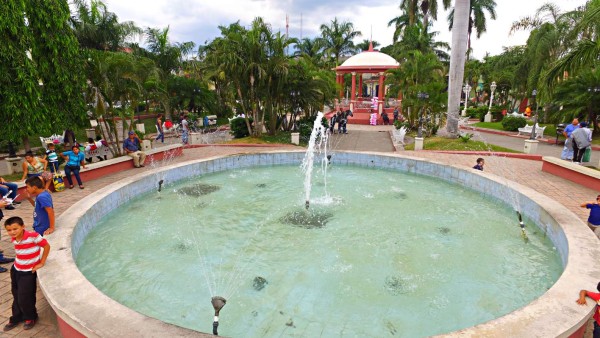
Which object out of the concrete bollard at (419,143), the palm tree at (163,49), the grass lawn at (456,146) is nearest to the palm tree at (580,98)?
the grass lawn at (456,146)

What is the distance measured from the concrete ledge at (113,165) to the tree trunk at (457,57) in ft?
41.7

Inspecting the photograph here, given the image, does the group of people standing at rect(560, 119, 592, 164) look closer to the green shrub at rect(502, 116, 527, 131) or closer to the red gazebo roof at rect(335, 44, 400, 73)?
the green shrub at rect(502, 116, 527, 131)

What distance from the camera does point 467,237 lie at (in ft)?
23.6

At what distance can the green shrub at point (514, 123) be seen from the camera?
2247 cm

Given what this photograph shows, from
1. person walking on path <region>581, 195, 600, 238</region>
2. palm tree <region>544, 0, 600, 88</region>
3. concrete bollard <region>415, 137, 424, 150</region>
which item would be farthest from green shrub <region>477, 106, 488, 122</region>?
person walking on path <region>581, 195, 600, 238</region>

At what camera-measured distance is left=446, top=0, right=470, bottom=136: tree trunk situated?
1578 centimetres

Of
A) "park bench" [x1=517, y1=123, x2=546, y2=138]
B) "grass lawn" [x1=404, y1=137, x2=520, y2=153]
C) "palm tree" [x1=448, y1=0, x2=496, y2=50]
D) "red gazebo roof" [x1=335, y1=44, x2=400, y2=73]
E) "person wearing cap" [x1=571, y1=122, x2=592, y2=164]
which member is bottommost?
"grass lawn" [x1=404, y1=137, x2=520, y2=153]

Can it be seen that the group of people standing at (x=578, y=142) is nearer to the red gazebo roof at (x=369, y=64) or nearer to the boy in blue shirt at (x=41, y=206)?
the boy in blue shirt at (x=41, y=206)

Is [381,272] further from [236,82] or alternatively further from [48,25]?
[236,82]

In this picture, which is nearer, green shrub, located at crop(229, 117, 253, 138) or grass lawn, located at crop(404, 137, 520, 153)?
grass lawn, located at crop(404, 137, 520, 153)

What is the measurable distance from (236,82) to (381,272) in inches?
546

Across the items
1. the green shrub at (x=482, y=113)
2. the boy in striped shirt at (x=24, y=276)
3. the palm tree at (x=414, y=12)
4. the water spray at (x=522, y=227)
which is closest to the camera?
the boy in striped shirt at (x=24, y=276)

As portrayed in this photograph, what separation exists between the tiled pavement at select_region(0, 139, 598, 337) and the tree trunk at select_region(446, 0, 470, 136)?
3495 millimetres

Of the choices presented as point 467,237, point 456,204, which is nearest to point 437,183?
point 456,204
